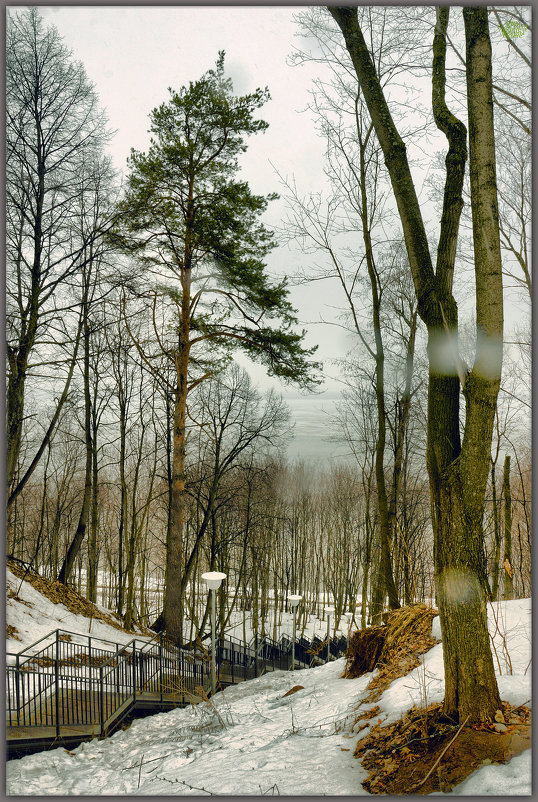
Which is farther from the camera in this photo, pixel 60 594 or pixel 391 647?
pixel 60 594

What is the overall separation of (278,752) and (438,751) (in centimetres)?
124

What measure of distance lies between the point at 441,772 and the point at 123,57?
18.5 ft

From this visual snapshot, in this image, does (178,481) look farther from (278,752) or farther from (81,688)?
(278,752)

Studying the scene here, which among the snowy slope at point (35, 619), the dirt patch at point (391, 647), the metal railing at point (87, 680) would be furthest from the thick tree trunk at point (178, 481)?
the dirt patch at point (391, 647)

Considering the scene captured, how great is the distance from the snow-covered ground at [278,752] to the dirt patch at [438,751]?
0.18 feet

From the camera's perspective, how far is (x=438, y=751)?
2.37 meters

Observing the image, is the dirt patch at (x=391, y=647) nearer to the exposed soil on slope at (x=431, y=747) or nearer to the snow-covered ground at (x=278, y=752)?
the snow-covered ground at (x=278, y=752)

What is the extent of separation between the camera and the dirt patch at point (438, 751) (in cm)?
225

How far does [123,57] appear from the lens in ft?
13.1

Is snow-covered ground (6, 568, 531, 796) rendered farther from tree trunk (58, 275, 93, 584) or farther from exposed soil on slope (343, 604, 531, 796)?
tree trunk (58, 275, 93, 584)

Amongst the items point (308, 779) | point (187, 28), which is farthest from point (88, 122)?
point (308, 779)

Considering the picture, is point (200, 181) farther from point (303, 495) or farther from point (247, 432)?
point (303, 495)

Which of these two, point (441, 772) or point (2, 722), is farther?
point (2, 722)

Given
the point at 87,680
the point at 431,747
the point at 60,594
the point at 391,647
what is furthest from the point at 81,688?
the point at 431,747
